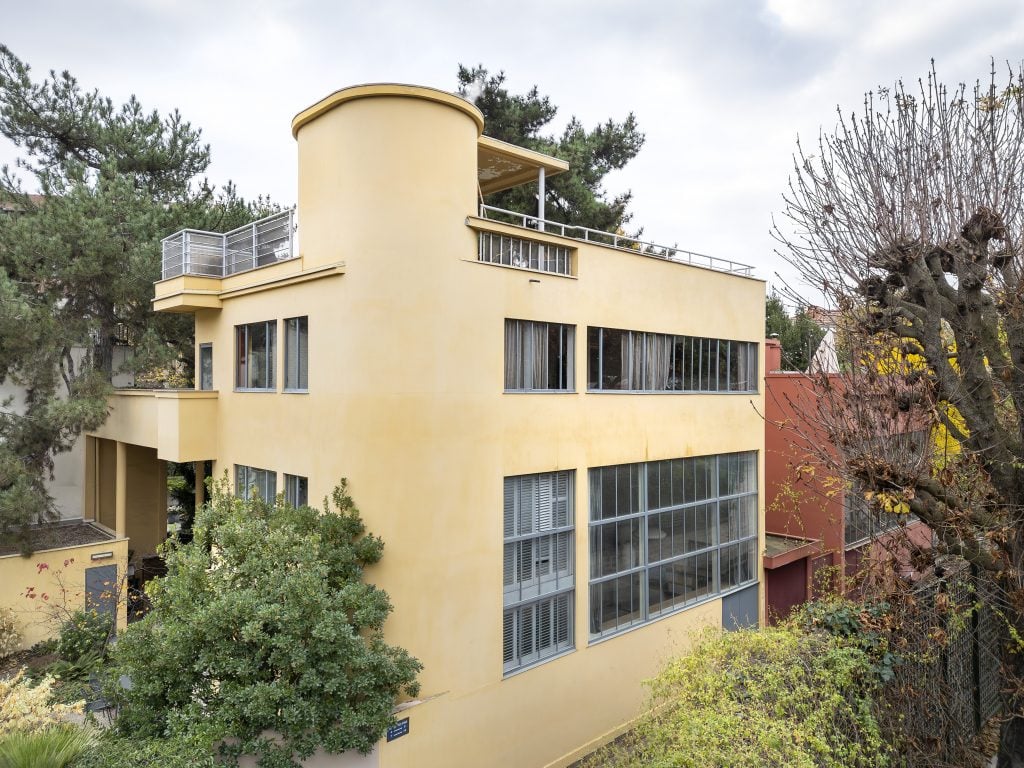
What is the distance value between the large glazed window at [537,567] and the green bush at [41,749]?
6.14 metres

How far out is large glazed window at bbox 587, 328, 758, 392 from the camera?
1248 cm

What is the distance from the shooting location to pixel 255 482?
1227cm

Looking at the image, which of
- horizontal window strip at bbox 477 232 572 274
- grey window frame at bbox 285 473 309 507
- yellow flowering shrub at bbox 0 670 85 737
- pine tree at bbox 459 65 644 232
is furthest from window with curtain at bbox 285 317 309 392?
pine tree at bbox 459 65 644 232

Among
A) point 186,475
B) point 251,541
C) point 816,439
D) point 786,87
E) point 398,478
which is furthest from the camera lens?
point 186,475

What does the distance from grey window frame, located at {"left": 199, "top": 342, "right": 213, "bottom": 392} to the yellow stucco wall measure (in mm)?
5362

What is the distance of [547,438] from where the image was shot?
447 inches

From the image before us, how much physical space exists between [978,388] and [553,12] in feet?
31.0

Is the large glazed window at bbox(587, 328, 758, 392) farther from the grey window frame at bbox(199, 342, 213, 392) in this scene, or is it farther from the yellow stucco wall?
the yellow stucco wall

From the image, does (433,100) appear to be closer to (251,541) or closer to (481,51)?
(251,541)

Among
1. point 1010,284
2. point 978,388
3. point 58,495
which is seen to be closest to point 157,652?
point 978,388

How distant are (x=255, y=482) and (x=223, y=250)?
211 inches

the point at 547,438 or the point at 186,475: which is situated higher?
the point at 547,438

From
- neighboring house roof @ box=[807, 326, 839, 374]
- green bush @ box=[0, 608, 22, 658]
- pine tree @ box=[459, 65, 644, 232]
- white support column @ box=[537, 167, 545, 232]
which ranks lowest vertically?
green bush @ box=[0, 608, 22, 658]

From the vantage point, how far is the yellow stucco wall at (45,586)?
1464 centimetres
